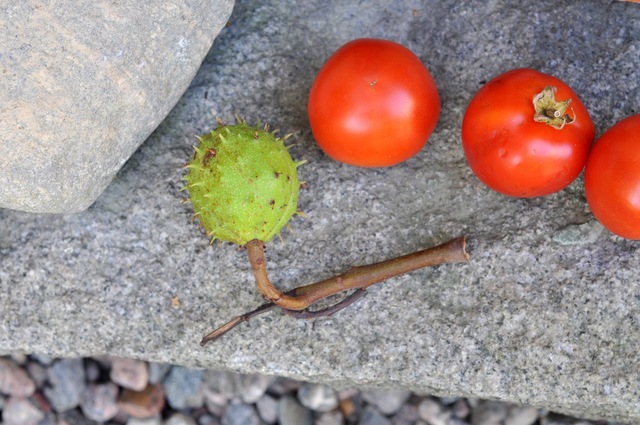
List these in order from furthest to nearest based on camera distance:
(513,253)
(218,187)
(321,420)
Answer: (321,420)
(513,253)
(218,187)

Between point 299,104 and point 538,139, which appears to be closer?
point 538,139

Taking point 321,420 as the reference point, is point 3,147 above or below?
above

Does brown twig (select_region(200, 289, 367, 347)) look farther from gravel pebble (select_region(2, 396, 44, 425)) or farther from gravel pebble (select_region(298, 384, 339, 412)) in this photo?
gravel pebble (select_region(2, 396, 44, 425))

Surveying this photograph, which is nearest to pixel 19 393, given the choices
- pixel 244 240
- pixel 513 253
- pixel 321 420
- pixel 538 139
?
pixel 321 420

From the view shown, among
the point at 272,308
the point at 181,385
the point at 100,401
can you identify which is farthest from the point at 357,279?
the point at 100,401

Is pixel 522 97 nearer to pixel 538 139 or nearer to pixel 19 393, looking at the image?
pixel 538 139

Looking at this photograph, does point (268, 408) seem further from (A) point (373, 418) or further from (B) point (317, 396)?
(A) point (373, 418)
